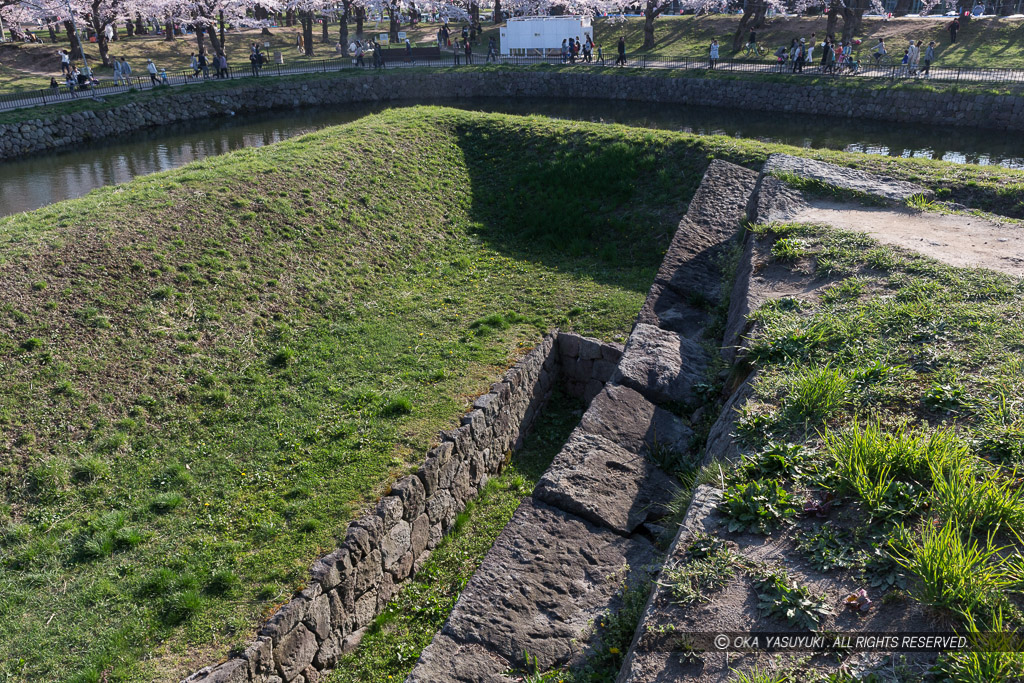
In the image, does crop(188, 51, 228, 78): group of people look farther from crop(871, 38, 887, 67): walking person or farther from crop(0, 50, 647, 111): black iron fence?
crop(871, 38, 887, 67): walking person

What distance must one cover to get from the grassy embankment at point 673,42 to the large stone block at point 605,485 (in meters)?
32.9

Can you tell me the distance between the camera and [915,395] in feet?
15.5

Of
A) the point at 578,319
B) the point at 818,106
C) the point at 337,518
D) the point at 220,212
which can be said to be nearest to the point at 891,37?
the point at 818,106

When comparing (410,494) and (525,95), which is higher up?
(525,95)

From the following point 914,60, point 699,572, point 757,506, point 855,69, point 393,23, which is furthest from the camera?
point 393,23

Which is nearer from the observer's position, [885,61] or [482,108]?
[885,61]

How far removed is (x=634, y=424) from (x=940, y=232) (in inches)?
187

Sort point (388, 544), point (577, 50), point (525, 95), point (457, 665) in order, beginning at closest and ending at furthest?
point (457, 665), point (388, 544), point (525, 95), point (577, 50)

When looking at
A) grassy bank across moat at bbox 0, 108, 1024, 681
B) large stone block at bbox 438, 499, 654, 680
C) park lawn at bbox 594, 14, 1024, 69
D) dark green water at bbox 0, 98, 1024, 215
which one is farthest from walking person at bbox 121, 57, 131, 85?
large stone block at bbox 438, 499, 654, 680

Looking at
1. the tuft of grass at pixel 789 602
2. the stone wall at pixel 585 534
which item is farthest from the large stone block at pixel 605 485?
the tuft of grass at pixel 789 602

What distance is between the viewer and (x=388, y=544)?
22.0 ft

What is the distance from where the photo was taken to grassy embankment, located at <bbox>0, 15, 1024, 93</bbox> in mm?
31266

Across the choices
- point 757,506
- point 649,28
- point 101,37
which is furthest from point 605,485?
point 101,37

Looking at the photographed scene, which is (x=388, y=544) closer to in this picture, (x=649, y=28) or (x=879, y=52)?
(x=879, y=52)
